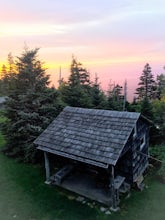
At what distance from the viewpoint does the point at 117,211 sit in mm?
8086

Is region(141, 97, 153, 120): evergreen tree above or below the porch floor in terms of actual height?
above

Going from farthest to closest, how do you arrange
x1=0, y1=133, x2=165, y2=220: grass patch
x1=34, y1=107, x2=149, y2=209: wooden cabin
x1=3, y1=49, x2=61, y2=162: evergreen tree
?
x1=3, y1=49, x2=61, y2=162: evergreen tree
x1=34, y1=107, x2=149, y2=209: wooden cabin
x1=0, y1=133, x2=165, y2=220: grass patch

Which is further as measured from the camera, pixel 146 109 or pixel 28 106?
pixel 146 109

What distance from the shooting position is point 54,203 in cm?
869

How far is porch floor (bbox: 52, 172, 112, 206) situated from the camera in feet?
29.4

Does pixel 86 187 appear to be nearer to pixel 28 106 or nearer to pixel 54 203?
pixel 54 203

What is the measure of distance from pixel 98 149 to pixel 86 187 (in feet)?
8.75

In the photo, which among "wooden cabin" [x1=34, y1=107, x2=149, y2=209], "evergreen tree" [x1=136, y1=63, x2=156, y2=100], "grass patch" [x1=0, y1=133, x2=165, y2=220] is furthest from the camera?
"evergreen tree" [x1=136, y1=63, x2=156, y2=100]

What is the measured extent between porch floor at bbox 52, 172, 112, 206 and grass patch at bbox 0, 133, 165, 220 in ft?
1.86

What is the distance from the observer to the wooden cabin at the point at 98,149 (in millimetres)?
8367

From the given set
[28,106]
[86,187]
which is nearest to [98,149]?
[86,187]

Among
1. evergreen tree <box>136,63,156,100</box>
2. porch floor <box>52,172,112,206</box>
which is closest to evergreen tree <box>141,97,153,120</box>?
porch floor <box>52,172,112,206</box>

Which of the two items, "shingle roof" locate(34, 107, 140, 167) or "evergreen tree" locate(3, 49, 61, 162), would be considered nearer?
"shingle roof" locate(34, 107, 140, 167)

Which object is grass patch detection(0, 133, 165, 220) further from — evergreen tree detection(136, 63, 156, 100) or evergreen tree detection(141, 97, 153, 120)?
evergreen tree detection(136, 63, 156, 100)
